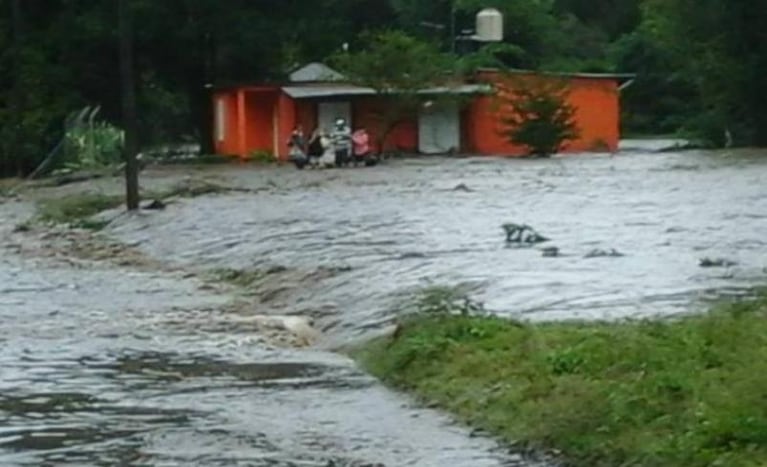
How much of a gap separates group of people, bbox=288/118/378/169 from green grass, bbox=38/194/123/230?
15378mm

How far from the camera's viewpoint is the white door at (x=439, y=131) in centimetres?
6725

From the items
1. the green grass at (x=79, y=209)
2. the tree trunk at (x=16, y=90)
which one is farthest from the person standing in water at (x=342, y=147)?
the green grass at (x=79, y=209)

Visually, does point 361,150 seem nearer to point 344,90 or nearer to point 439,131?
point 344,90

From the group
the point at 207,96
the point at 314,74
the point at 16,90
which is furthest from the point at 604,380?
the point at 314,74

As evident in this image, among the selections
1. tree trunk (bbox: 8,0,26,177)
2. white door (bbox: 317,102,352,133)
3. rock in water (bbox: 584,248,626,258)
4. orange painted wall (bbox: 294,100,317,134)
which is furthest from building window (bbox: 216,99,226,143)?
rock in water (bbox: 584,248,626,258)

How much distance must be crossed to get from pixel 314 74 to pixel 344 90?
4.79 meters

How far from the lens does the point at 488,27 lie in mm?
79562

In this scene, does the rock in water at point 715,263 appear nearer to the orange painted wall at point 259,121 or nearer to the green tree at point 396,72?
the green tree at point 396,72

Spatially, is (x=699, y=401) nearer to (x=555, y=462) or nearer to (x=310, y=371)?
(x=555, y=462)

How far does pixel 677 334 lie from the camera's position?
12641 mm

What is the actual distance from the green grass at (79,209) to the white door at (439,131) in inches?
1015

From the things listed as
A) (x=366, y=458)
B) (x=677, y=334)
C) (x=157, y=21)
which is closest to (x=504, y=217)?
(x=677, y=334)

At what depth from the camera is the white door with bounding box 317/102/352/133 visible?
67.3m

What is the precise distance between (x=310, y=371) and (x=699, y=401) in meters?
4.93
